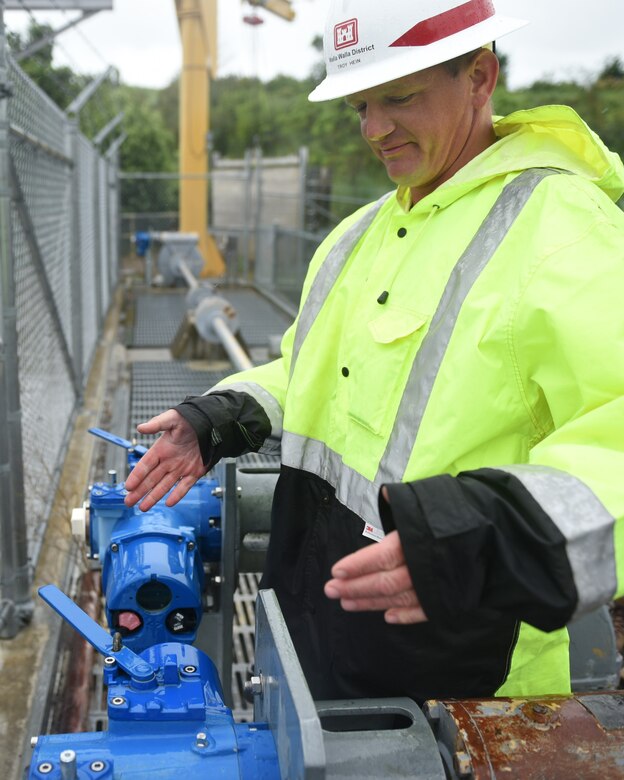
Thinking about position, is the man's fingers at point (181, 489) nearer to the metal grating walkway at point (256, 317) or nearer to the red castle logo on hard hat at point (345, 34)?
the red castle logo on hard hat at point (345, 34)

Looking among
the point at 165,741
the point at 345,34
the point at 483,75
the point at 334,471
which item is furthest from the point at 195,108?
the point at 165,741

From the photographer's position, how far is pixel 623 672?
3.12 metres

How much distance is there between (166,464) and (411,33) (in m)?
1.05

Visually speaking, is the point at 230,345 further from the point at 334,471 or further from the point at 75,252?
the point at 334,471

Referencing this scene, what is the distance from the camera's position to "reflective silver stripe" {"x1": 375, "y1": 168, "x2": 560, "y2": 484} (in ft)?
4.60

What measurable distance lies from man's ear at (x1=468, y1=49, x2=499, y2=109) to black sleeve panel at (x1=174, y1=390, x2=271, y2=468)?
2.81 feet

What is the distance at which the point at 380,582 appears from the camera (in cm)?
104

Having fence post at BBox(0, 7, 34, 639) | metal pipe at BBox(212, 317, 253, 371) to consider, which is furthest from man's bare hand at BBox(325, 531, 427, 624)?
metal pipe at BBox(212, 317, 253, 371)

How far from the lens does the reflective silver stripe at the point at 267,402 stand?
1938mm

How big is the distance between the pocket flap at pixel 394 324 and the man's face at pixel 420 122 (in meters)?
0.30

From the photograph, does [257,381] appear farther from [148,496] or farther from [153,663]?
[153,663]

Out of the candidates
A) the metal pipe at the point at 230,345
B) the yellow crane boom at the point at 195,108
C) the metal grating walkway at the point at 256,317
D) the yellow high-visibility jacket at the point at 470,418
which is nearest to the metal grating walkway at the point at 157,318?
the metal grating walkway at the point at 256,317

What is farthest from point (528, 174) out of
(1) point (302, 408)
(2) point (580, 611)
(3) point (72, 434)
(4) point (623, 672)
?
(3) point (72, 434)

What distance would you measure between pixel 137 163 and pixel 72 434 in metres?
20.7
